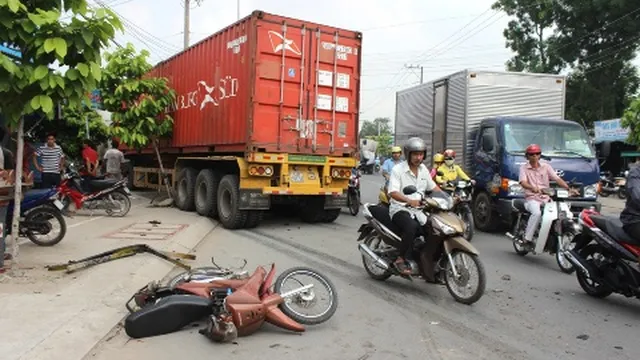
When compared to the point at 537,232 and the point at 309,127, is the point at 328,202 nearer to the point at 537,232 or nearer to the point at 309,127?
the point at 309,127

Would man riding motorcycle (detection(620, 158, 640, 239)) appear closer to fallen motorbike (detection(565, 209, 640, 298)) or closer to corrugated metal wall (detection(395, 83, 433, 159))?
fallen motorbike (detection(565, 209, 640, 298))

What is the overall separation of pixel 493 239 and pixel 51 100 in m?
7.42

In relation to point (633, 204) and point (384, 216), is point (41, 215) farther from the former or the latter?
point (633, 204)

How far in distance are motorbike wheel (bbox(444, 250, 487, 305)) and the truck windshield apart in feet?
16.4

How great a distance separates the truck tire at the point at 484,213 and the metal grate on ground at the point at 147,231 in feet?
18.2

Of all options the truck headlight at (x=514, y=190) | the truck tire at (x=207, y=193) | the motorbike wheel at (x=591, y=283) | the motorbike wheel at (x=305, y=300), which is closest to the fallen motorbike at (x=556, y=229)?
the motorbike wheel at (x=591, y=283)

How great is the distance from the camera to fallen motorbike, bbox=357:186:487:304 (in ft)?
17.5

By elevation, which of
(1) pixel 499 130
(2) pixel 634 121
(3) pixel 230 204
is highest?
(2) pixel 634 121

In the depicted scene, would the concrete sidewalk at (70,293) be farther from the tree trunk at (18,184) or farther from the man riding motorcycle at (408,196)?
the man riding motorcycle at (408,196)

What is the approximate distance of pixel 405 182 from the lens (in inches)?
233

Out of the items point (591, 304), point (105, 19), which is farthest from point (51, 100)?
point (591, 304)

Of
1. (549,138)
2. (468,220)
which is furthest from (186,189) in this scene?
(549,138)

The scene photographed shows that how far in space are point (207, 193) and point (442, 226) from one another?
707 centimetres

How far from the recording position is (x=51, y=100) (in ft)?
17.2
